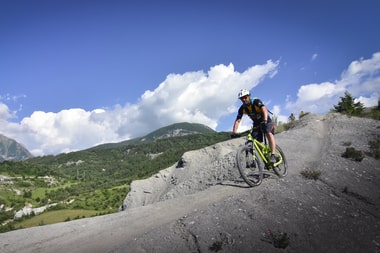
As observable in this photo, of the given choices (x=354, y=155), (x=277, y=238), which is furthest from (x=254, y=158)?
(x=354, y=155)

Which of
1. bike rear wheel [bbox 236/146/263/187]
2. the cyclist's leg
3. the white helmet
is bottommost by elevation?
bike rear wheel [bbox 236/146/263/187]

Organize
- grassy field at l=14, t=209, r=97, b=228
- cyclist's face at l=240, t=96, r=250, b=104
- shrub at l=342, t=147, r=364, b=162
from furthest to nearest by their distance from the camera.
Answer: grassy field at l=14, t=209, r=97, b=228 < shrub at l=342, t=147, r=364, b=162 < cyclist's face at l=240, t=96, r=250, b=104

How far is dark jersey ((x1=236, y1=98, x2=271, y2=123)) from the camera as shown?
36.9ft

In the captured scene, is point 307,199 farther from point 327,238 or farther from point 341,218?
point 327,238

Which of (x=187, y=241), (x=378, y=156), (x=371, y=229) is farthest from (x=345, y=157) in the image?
(x=187, y=241)

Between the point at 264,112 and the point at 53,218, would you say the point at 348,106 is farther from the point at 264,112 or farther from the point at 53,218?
the point at 53,218

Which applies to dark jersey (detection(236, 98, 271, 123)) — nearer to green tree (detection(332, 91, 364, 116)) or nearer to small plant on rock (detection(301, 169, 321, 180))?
small plant on rock (detection(301, 169, 321, 180))

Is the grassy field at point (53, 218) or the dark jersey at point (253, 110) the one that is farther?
the grassy field at point (53, 218)

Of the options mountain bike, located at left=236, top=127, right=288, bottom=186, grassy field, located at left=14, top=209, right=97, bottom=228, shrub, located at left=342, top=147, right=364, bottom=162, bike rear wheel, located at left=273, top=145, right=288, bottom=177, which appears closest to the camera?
mountain bike, located at left=236, top=127, right=288, bottom=186

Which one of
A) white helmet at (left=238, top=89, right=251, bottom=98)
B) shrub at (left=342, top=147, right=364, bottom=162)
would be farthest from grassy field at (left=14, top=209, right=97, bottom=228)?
white helmet at (left=238, top=89, right=251, bottom=98)

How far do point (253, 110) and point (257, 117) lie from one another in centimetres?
35

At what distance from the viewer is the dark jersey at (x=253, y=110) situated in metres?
11.2

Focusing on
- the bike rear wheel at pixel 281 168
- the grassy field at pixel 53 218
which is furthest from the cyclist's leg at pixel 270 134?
the grassy field at pixel 53 218

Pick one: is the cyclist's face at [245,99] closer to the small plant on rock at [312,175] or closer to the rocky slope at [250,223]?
the rocky slope at [250,223]
